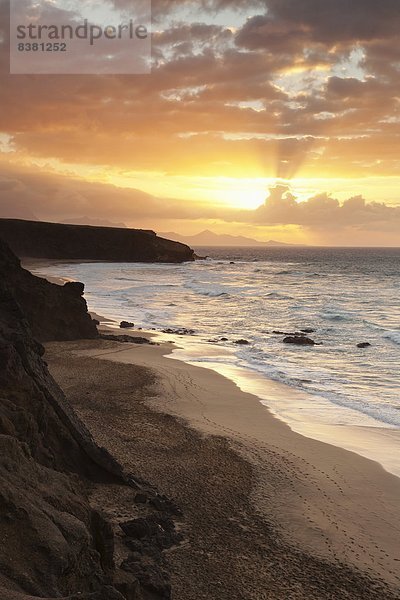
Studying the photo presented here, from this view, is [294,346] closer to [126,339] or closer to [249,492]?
[126,339]

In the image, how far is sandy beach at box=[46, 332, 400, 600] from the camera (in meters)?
7.87

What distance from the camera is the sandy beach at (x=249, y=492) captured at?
787cm

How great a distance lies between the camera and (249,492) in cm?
1040

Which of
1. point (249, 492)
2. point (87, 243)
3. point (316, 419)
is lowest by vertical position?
point (316, 419)

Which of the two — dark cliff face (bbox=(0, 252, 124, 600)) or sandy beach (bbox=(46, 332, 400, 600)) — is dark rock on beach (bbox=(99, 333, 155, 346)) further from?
dark cliff face (bbox=(0, 252, 124, 600))

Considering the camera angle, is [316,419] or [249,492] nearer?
[249,492]

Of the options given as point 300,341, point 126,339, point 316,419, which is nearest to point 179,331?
point 126,339

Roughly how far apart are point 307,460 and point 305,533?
3.25 metres

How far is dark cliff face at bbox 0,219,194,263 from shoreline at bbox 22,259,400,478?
112 metres

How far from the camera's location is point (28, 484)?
6586 millimetres

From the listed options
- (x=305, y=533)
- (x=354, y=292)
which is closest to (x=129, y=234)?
(x=354, y=292)

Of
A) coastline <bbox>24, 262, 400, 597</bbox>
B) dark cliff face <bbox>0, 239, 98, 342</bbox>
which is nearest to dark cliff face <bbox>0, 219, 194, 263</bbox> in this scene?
dark cliff face <bbox>0, 239, 98, 342</bbox>

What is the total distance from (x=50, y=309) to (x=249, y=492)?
1817 cm

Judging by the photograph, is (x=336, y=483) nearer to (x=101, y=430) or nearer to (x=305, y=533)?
(x=305, y=533)
